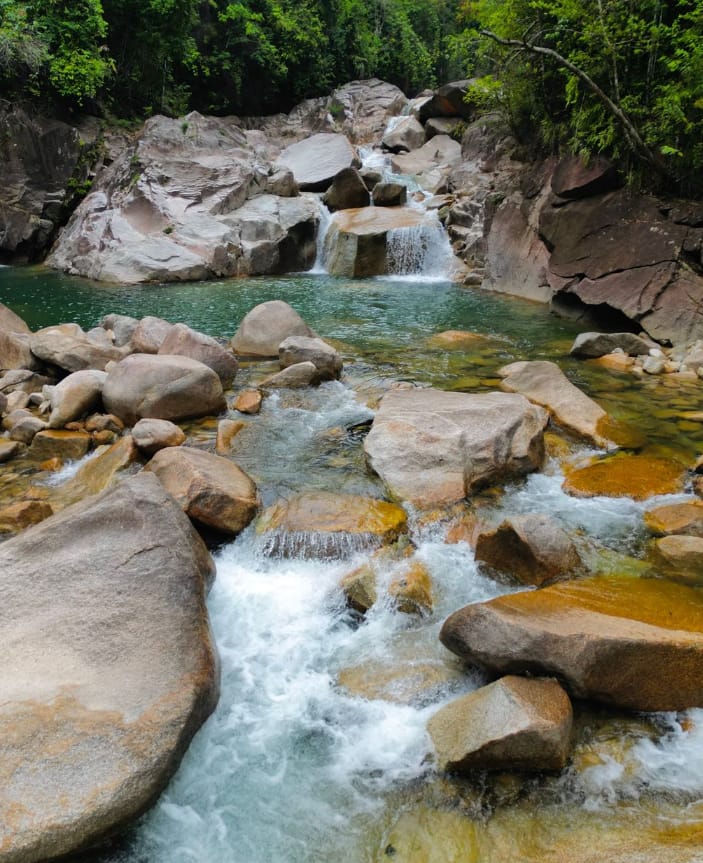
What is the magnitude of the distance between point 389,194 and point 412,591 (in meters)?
17.5

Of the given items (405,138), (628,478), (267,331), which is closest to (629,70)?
(267,331)

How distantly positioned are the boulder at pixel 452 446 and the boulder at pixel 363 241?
38.1 feet

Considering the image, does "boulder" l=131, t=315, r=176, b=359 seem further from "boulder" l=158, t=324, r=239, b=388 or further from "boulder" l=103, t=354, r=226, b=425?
"boulder" l=103, t=354, r=226, b=425

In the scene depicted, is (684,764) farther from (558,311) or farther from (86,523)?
(558,311)

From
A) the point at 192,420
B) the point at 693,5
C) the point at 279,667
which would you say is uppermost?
the point at 693,5

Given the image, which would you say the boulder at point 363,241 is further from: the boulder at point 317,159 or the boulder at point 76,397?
the boulder at point 76,397

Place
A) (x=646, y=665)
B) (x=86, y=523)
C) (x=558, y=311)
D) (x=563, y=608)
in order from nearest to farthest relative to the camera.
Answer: (x=646, y=665), (x=563, y=608), (x=86, y=523), (x=558, y=311)

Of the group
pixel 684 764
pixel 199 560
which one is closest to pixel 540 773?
pixel 684 764

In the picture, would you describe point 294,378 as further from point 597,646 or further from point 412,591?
point 597,646

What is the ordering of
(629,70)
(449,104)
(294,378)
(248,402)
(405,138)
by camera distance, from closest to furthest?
(248,402), (294,378), (629,70), (405,138), (449,104)

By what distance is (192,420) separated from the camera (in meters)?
6.39

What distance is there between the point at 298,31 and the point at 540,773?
32.6 metres

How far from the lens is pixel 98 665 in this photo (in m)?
2.90

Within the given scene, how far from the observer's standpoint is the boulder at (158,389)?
20.2 ft
